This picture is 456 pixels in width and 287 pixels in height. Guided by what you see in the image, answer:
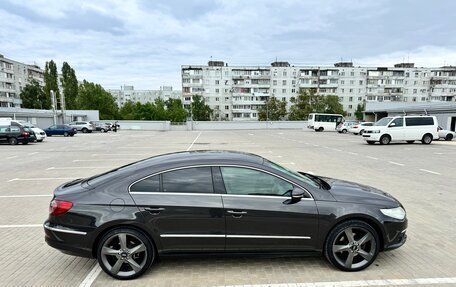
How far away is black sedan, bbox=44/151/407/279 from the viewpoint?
3078mm

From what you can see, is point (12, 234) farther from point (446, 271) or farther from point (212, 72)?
point (212, 72)

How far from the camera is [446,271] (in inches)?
128

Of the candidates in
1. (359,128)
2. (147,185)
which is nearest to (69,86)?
(359,128)

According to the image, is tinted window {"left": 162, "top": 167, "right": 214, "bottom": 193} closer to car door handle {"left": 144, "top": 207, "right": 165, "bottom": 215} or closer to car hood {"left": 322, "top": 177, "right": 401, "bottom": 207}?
car door handle {"left": 144, "top": 207, "right": 165, "bottom": 215}

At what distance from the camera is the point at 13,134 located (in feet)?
65.3

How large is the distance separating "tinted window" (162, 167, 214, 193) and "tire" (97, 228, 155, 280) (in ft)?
2.14

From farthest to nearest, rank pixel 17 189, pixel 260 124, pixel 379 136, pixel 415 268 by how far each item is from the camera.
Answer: pixel 260 124, pixel 379 136, pixel 17 189, pixel 415 268

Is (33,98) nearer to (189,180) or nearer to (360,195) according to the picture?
(189,180)

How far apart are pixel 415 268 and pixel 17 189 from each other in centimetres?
908

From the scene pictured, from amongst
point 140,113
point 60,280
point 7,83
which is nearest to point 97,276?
point 60,280

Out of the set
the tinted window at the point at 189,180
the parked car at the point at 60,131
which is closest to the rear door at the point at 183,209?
the tinted window at the point at 189,180

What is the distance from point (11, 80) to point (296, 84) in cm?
8103

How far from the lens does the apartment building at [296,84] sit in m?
77.7

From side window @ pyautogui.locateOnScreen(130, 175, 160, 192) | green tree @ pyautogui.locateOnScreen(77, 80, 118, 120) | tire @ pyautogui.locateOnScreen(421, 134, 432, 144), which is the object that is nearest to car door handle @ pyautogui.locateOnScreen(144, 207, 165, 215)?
side window @ pyautogui.locateOnScreen(130, 175, 160, 192)
